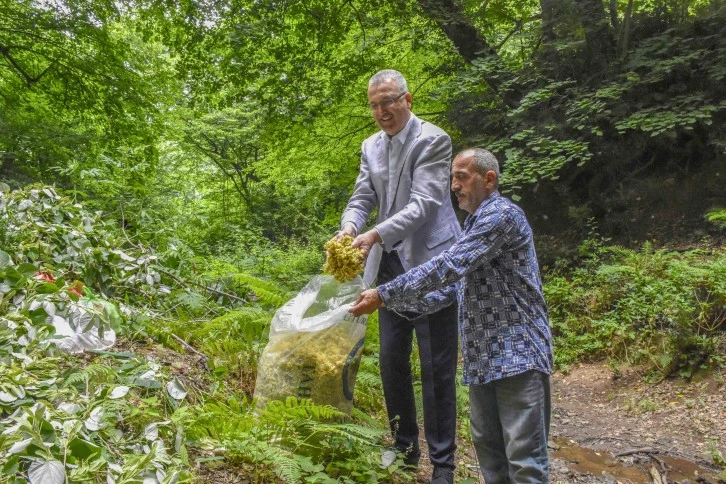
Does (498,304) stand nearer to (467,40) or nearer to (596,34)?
(596,34)

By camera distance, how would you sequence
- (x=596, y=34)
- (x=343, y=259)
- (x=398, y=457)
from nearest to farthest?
(x=343, y=259)
(x=398, y=457)
(x=596, y=34)

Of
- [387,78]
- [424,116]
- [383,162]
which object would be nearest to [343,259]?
[383,162]

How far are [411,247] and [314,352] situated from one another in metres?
0.72

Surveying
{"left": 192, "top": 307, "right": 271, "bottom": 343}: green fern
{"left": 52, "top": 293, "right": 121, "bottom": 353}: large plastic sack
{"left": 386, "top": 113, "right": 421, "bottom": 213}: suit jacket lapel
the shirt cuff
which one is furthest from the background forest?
the shirt cuff

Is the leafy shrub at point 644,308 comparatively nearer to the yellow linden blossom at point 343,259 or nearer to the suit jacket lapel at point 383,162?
the suit jacket lapel at point 383,162

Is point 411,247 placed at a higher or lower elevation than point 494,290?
higher

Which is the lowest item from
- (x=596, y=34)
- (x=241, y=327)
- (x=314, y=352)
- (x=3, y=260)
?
(x=241, y=327)

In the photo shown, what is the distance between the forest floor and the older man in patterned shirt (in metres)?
0.69

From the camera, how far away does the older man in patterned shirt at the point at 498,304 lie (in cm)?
238

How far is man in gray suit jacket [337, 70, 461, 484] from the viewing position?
Result: 2.96 meters

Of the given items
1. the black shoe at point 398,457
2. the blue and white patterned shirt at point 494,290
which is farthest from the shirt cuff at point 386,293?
the black shoe at point 398,457

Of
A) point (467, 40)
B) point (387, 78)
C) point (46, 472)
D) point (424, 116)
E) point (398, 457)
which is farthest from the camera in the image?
point (424, 116)

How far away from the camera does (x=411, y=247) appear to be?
120 inches

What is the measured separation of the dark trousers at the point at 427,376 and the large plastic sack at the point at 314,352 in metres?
0.18
